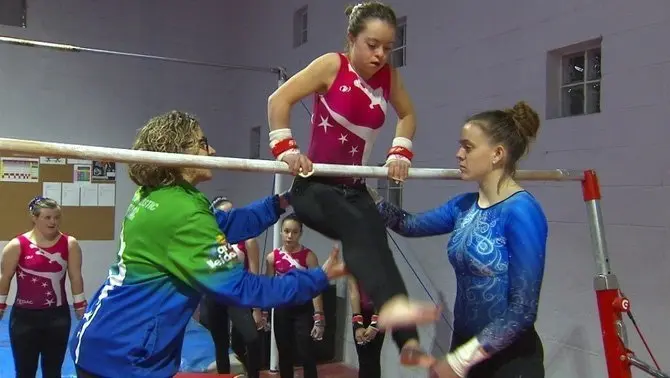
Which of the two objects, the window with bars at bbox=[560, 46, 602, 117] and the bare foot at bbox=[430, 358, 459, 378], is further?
the window with bars at bbox=[560, 46, 602, 117]

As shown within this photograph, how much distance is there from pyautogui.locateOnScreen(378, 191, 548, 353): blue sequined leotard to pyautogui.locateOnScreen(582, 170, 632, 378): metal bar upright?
56cm

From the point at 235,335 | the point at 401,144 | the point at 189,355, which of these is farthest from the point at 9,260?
the point at 401,144

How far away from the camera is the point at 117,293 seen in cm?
158

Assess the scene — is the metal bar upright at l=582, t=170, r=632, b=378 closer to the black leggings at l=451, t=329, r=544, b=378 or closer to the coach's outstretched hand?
the black leggings at l=451, t=329, r=544, b=378

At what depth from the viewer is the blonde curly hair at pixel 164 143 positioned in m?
1.66

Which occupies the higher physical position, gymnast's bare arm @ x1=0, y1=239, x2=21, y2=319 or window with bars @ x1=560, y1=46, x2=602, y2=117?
window with bars @ x1=560, y1=46, x2=602, y2=117

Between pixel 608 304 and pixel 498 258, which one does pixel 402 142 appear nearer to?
pixel 498 258

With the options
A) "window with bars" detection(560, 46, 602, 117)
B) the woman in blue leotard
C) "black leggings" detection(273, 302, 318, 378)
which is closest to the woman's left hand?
the woman in blue leotard

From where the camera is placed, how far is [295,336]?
395 centimetres

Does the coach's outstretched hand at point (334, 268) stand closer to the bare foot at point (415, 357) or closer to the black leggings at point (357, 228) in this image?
the black leggings at point (357, 228)

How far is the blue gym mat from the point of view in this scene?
4211 mm

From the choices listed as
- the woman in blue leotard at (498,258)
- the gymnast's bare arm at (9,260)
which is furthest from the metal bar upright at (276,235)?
the woman in blue leotard at (498,258)

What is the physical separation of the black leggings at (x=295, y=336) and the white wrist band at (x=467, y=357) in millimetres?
2304

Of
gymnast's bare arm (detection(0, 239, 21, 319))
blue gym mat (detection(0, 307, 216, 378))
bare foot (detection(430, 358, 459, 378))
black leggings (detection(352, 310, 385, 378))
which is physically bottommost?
blue gym mat (detection(0, 307, 216, 378))
